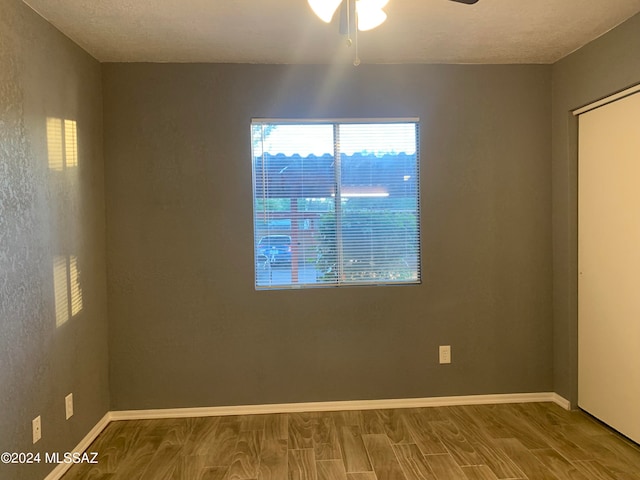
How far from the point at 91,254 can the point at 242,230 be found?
3.26 ft

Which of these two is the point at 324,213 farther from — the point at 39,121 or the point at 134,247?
the point at 39,121

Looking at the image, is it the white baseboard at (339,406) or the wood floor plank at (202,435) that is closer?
the wood floor plank at (202,435)

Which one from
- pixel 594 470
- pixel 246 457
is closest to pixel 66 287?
pixel 246 457

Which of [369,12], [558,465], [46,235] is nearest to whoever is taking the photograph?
[369,12]

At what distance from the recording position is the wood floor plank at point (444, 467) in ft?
8.01

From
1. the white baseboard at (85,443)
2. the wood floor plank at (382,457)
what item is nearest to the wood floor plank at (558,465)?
the wood floor plank at (382,457)

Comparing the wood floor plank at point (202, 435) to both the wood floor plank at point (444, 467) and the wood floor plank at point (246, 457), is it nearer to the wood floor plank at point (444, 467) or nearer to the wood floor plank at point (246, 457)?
the wood floor plank at point (246, 457)

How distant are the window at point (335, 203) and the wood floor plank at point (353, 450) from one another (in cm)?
101

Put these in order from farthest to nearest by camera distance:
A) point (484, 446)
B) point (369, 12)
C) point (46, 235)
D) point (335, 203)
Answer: point (335, 203) < point (484, 446) < point (46, 235) < point (369, 12)

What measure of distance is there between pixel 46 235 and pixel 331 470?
2.01 meters

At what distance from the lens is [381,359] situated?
3340 mm

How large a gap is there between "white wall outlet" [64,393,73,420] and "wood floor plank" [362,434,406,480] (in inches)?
69.0

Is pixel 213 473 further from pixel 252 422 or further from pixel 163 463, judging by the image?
pixel 252 422

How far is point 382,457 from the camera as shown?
8.67 ft
